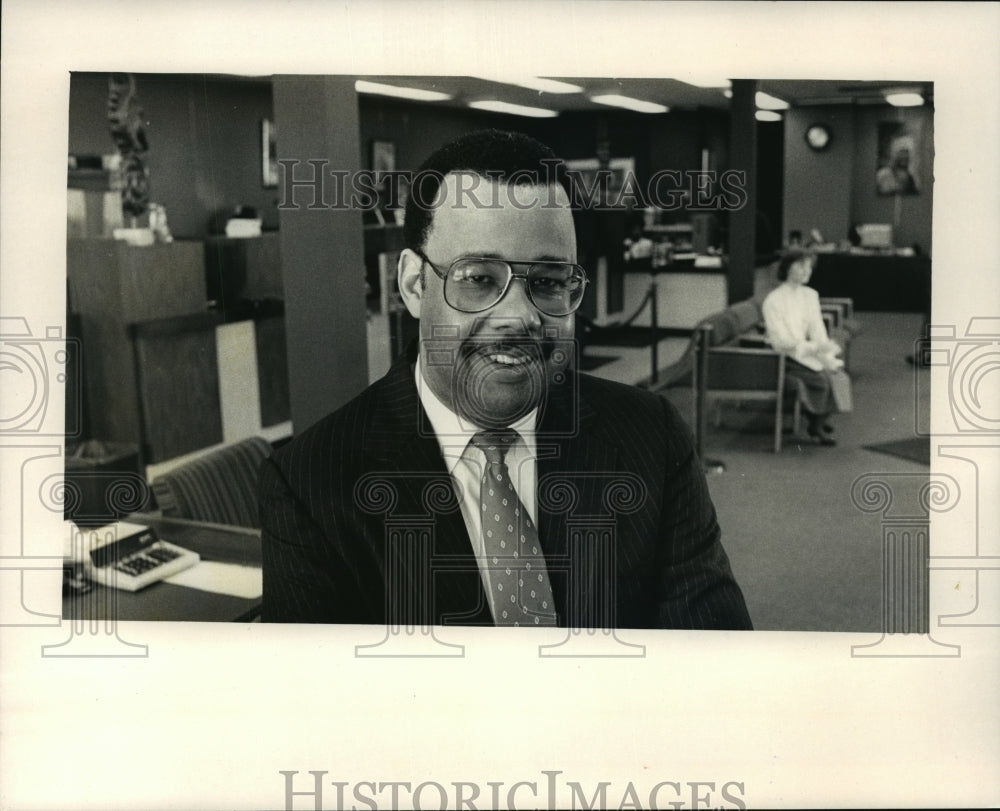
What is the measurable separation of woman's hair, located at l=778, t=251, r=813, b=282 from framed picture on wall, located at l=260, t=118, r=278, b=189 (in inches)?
57.9

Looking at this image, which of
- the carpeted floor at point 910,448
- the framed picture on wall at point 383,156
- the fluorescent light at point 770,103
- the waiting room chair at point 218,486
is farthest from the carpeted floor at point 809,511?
the waiting room chair at point 218,486

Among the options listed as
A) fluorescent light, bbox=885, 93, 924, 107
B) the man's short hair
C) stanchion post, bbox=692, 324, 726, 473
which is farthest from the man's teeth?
fluorescent light, bbox=885, 93, 924, 107

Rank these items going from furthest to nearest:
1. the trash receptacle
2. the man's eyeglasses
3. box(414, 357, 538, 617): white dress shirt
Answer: the trash receptacle
box(414, 357, 538, 617): white dress shirt
the man's eyeglasses

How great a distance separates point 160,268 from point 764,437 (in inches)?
72.7

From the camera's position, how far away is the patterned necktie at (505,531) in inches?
118

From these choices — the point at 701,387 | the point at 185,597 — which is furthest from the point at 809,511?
the point at 185,597

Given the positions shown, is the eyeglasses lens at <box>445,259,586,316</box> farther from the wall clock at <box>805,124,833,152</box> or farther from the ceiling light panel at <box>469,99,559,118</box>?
the wall clock at <box>805,124,833,152</box>

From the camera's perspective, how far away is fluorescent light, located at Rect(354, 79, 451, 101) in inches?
115

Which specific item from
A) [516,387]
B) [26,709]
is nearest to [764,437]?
[516,387]

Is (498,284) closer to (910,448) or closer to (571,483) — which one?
(571,483)

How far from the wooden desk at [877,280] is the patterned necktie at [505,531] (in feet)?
3.35

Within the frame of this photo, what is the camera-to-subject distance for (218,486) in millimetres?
3152

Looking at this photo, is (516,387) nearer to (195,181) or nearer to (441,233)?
(441,233)

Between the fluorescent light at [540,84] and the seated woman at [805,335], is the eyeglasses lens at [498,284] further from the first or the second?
the seated woman at [805,335]
